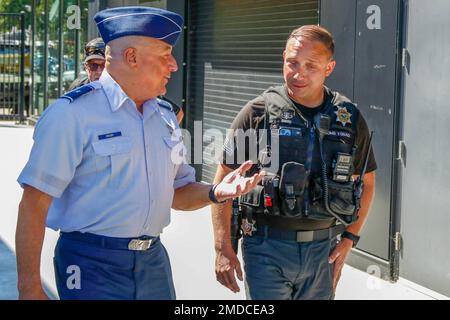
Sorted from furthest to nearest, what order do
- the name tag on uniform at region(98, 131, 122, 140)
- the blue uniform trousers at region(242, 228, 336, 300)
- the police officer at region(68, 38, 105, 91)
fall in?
the police officer at region(68, 38, 105, 91), the blue uniform trousers at region(242, 228, 336, 300), the name tag on uniform at region(98, 131, 122, 140)

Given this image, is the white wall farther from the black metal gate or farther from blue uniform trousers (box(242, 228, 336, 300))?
the black metal gate

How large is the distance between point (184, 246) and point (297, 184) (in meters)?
4.58

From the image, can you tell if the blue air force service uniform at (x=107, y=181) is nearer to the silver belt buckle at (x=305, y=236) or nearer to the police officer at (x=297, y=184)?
the police officer at (x=297, y=184)

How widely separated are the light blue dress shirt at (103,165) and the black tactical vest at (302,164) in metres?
0.56

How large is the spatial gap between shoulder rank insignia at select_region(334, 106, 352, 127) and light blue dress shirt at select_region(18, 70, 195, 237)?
88cm

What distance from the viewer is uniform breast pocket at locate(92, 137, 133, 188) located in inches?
123

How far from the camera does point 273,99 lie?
3.82 meters

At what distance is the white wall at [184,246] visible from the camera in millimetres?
6504

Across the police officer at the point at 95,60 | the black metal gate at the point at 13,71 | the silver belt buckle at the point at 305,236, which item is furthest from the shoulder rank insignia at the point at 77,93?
the black metal gate at the point at 13,71

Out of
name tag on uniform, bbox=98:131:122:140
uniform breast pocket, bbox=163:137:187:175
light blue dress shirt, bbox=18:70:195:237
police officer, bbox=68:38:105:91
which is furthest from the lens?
police officer, bbox=68:38:105:91

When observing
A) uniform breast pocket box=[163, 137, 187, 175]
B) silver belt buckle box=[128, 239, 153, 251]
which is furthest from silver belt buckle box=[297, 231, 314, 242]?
silver belt buckle box=[128, 239, 153, 251]

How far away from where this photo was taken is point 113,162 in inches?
125

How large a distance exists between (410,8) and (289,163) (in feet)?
10.5
